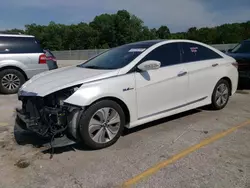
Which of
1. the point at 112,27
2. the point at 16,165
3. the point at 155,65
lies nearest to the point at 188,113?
the point at 155,65

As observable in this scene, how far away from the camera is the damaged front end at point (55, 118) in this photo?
3861mm

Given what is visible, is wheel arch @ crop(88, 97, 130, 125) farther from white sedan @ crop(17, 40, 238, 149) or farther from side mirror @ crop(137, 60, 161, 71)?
side mirror @ crop(137, 60, 161, 71)

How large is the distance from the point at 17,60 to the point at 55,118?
5135 mm

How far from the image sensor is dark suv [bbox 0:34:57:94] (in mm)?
8328

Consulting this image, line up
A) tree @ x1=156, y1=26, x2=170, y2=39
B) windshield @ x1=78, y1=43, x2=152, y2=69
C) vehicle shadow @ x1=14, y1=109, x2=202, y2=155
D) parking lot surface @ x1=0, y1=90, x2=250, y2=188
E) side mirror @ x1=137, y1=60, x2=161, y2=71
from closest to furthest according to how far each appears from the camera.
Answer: parking lot surface @ x1=0, y1=90, x2=250, y2=188 → vehicle shadow @ x1=14, y1=109, x2=202, y2=155 → side mirror @ x1=137, y1=60, x2=161, y2=71 → windshield @ x1=78, y1=43, x2=152, y2=69 → tree @ x1=156, y1=26, x2=170, y2=39

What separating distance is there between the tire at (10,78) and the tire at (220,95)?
5.51 metres

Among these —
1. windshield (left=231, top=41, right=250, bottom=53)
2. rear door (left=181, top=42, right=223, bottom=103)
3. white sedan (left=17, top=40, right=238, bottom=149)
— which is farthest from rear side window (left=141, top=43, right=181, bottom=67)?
windshield (left=231, top=41, right=250, bottom=53)

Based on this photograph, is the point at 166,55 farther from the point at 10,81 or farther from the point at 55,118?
the point at 10,81

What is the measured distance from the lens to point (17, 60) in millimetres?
8391

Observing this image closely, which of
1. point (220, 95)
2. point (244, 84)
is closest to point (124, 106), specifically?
point (220, 95)

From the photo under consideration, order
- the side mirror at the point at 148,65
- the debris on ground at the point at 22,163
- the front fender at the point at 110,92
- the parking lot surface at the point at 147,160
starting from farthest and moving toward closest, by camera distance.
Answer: the side mirror at the point at 148,65 < the front fender at the point at 110,92 < the debris on ground at the point at 22,163 < the parking lot surface at the point at 147,160

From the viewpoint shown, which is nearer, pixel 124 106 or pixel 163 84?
pixel 124 106

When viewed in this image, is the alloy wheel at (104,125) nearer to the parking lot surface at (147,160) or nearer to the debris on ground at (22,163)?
the parking lot surface at (147,160)

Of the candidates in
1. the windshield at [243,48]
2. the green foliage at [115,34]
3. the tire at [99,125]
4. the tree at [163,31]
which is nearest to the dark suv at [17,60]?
the tire at [99,125]
